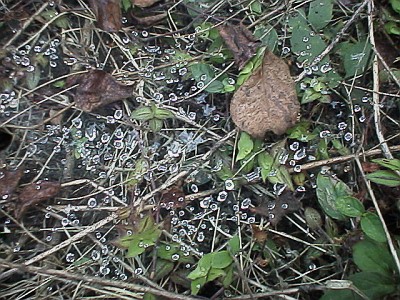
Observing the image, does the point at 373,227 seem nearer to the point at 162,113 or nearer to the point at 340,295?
the point at 340,295

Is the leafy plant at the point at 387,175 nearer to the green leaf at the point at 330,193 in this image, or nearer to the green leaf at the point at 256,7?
the green leaf at the point at 330,193

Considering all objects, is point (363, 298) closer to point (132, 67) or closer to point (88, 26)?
point (132, 67)

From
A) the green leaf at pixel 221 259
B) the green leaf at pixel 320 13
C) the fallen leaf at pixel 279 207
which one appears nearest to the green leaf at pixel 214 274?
the green leaf at pixel 221 259

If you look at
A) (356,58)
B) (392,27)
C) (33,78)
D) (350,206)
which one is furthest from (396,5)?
(33,78)

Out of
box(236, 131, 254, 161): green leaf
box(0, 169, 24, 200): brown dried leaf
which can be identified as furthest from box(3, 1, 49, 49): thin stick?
box(236, 131, 254, 161): green leaf

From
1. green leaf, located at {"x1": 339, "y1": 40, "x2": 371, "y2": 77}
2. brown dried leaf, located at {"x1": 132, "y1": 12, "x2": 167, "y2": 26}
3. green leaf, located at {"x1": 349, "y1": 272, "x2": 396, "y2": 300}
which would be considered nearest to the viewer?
green leaf, located at {"x1": 349, "y1": 272, "x2": 396, "y2": 300}

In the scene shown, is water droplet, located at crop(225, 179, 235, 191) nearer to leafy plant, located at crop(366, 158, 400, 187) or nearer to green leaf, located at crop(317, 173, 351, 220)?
green leaf, located at crop(317, 173, 351, 220)
